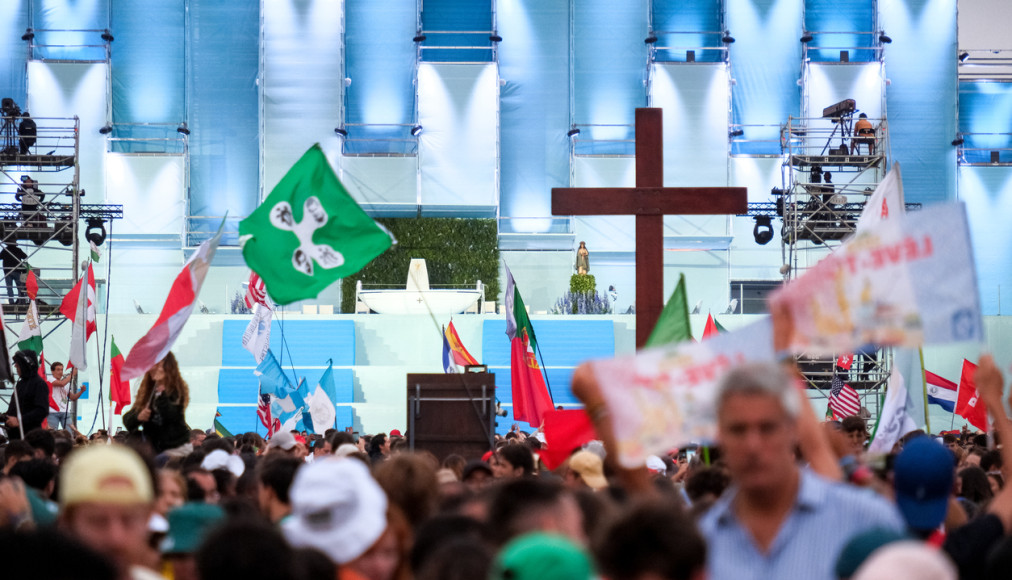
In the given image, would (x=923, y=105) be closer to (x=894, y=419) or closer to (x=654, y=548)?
(x=894, y=419)

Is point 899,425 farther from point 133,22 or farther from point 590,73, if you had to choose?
point 133,22

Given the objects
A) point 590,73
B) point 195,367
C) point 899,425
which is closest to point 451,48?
point 590,73

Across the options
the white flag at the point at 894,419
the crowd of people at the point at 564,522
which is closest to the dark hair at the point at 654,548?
the crowd of people at the point at 564,522

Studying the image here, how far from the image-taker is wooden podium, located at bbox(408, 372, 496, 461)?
9.30m

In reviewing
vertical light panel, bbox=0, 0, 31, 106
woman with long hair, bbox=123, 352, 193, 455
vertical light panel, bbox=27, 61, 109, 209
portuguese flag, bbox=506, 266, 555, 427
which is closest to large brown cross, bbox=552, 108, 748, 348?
woman with long hair, bbox=123, 352, 193, 455

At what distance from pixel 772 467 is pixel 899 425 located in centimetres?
556

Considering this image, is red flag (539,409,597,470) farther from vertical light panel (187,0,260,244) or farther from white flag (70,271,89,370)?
vertical light panel (187,0,260,244)

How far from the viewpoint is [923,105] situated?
29625 mm

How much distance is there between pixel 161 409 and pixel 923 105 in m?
26.0

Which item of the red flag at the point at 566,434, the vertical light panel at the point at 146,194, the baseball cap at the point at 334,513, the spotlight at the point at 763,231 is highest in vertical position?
the vertical light panel at the point at 146,194

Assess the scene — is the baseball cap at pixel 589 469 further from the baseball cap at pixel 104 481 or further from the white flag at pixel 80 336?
the white flag at pixel 80 336

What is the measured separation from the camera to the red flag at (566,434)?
6188mm

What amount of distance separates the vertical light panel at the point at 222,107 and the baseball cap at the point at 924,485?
26541mm

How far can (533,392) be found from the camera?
36.4 ft
